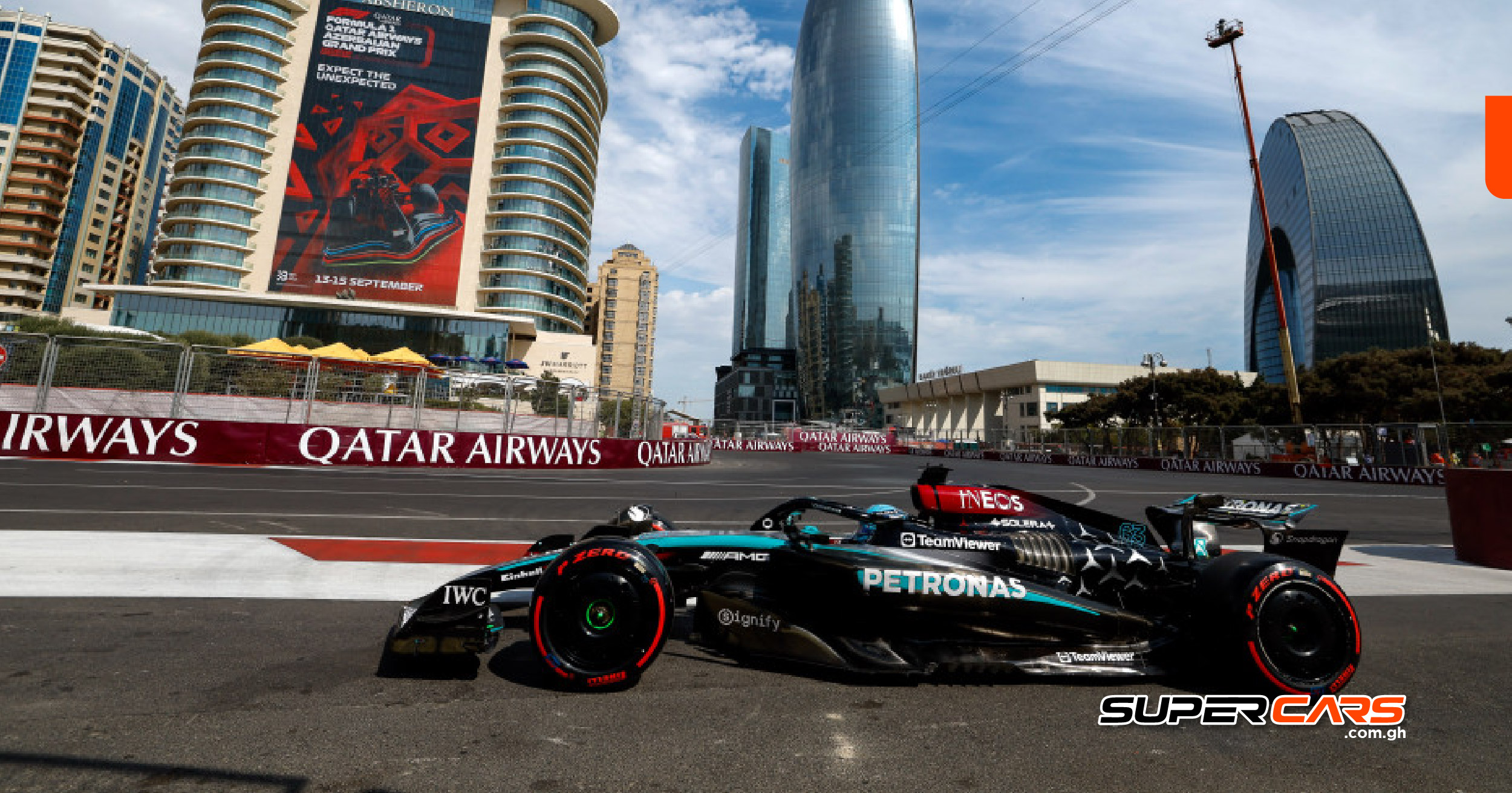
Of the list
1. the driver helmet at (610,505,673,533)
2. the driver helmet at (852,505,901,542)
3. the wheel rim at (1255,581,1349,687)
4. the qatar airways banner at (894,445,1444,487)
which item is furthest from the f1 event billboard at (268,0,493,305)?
the wheel rim at (1255,581,1349,687)

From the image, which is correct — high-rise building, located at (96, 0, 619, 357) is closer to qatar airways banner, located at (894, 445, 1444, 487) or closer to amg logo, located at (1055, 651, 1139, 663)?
qatar airways banner, located at (894, 445, 1444, 487)

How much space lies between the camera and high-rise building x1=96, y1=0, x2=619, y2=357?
6694 cm

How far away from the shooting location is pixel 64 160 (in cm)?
8456

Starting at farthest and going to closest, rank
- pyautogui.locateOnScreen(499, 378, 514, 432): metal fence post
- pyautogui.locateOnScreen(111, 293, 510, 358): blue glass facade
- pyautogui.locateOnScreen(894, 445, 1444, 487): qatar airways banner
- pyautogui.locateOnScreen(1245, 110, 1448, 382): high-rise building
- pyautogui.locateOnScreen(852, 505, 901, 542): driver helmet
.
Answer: pyautogui.locateOnScreen(1245, 110, 1448, 382): high-rise building, pyautogui.locateOnScreen(111, 293, 510, 358): blue glass facade, pyautogui.locateOnScreen(894, 445, 1444, 487): qatar airways banner, pyautogui.locateOnScreen(499, 378, 514, 432): metal fence post, pyautogui.locateOnScreen(852, 505, 901, 542): driver helmet

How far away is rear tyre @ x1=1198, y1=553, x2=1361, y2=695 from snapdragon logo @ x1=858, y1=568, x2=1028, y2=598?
2.99 feet

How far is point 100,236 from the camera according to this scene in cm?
9262

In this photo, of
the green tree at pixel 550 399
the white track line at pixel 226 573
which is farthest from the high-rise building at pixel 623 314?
the white track line at pixel 226 573

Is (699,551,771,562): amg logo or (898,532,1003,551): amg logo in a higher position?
(898,532,1003,551): amg logo

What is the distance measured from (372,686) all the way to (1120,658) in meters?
3.35

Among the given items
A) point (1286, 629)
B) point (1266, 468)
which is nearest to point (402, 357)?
point (1286, 629)

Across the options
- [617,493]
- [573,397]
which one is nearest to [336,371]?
[573,397]

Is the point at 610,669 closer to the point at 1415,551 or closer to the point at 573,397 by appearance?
the point at 1415,551

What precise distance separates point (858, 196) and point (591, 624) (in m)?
120

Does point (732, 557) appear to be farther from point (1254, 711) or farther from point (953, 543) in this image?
point (1254, 711)
